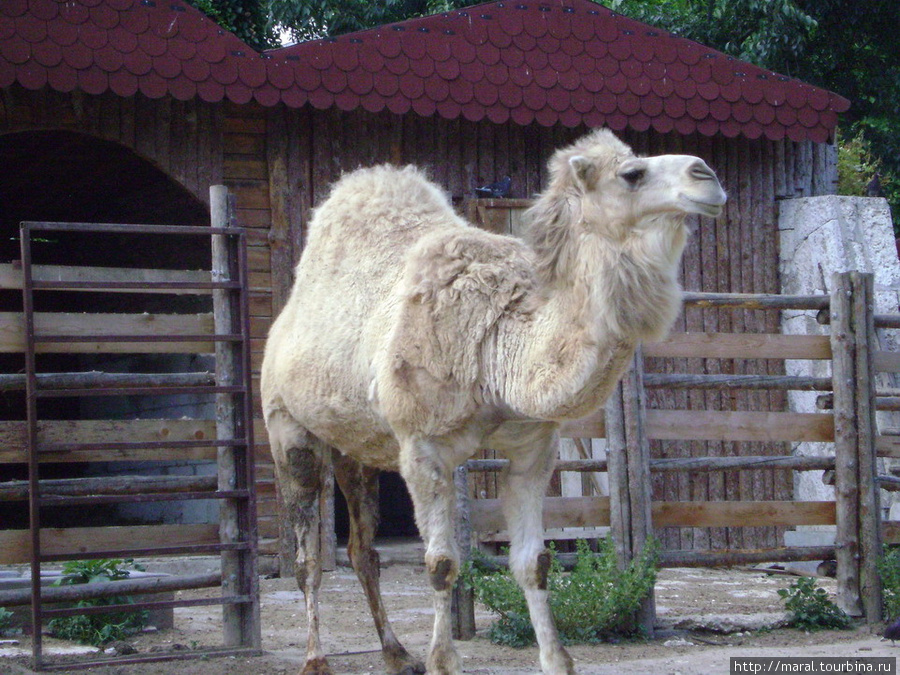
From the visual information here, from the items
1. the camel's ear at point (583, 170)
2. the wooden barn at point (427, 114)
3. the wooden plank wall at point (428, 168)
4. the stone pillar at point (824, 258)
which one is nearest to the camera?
the camel's ear at point (583, 170)

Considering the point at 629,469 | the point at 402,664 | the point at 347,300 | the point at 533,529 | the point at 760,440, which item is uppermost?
the point at 347,300

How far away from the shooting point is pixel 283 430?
7.07 m

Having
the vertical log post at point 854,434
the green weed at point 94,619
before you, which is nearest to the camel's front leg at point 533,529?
the green weed at point 94,619

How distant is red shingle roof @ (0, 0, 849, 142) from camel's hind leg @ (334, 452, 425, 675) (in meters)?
4.18

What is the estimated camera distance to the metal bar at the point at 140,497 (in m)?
6.62

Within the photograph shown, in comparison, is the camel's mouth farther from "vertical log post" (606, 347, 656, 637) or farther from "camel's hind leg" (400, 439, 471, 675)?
"vertical log post" (606, 347, 656, 637)

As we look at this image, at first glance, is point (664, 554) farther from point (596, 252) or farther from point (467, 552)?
point (596, 252)

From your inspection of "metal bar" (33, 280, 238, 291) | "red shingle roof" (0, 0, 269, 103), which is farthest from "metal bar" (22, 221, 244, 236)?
"red shingle roof" (0, 0, 269, 103)

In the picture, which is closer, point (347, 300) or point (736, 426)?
point (347, 300)

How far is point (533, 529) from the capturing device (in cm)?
606

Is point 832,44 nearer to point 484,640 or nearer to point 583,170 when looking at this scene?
point 484,640

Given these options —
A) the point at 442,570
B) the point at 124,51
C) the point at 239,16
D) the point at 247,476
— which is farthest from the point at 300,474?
the point at 239,16

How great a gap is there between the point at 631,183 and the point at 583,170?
28 centimetres

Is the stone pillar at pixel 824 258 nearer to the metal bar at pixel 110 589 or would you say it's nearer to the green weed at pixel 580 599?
the green weed at pixel 580 599
